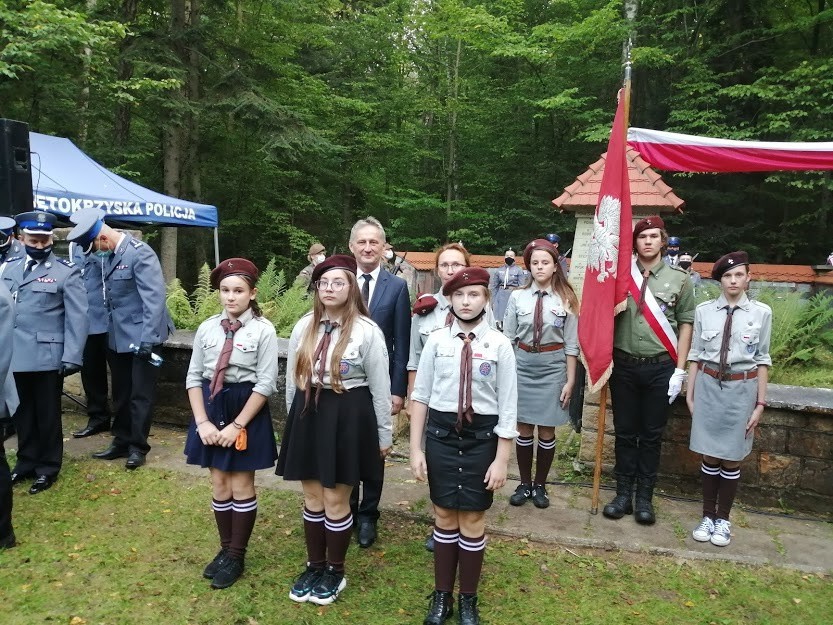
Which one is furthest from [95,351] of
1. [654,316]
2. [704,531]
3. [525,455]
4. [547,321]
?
[704,531]

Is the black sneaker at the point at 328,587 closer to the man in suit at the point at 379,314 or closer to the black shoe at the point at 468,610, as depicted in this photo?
the man in suit at the point at 379,314

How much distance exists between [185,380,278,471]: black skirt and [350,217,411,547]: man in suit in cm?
75

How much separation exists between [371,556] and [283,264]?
16.0 m

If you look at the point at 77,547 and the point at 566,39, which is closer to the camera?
the point at 77,547

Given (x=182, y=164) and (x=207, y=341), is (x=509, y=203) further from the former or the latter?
(x=207, y=341)

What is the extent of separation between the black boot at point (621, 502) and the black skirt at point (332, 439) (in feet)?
6.22

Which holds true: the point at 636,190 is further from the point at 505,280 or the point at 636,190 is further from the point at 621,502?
the point at 505,280

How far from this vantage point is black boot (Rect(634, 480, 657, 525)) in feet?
12.8

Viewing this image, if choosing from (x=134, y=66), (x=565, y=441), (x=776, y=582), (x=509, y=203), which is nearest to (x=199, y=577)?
(x=776, y=582)

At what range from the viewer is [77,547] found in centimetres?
353

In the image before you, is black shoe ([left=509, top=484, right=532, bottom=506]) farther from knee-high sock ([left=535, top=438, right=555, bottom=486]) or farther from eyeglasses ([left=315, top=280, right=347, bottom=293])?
eyeglasses ([left=315, top=280, right=347, bottom=293])

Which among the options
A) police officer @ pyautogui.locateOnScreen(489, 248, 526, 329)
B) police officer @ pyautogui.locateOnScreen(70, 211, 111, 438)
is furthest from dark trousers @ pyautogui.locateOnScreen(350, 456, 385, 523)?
police officer @ pyautogui.locateOnScreen(489, 248, 526, 329)

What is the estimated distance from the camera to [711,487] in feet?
12.4

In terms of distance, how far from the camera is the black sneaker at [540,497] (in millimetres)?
4133
